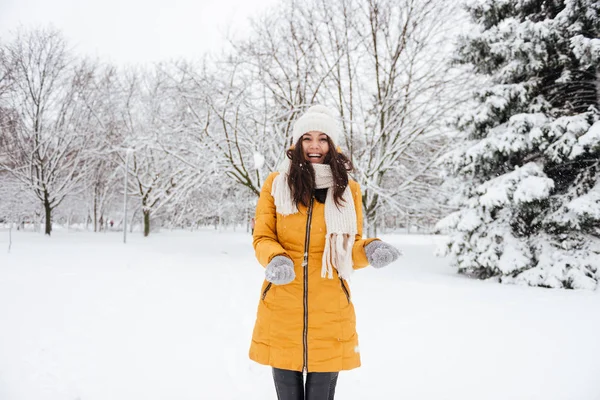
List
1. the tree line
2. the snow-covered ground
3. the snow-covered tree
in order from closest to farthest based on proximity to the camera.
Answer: the snow-covered ground
the tree line
the snow-covered tree

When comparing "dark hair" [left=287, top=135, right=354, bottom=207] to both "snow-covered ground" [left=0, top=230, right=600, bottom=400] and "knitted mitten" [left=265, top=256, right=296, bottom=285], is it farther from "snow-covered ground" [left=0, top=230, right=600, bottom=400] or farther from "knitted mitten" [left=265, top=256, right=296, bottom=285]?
"snow-covered ground" [left=0, top=230, right=600, bottom=400]

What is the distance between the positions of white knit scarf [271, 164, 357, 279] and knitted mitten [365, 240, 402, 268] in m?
0.11

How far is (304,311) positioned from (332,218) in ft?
1.60

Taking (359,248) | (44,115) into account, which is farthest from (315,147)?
(44,115)

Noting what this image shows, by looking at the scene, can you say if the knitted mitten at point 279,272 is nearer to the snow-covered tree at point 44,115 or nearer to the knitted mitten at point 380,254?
the knitted mitten at point 380,254

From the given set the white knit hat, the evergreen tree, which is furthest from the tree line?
the white knit hat

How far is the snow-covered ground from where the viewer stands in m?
2.84

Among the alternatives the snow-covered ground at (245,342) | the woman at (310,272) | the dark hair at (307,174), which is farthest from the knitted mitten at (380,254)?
the snow-covered ground at (245,342)

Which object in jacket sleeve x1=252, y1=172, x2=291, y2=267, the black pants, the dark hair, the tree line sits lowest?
the black pants

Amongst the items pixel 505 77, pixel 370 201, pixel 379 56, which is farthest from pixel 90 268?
pixel 505 77

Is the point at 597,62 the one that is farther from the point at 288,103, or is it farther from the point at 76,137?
the point at 76,137

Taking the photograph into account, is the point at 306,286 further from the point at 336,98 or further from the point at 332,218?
the point at 336,98

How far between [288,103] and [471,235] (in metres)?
6.07

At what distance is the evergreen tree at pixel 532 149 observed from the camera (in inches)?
249
